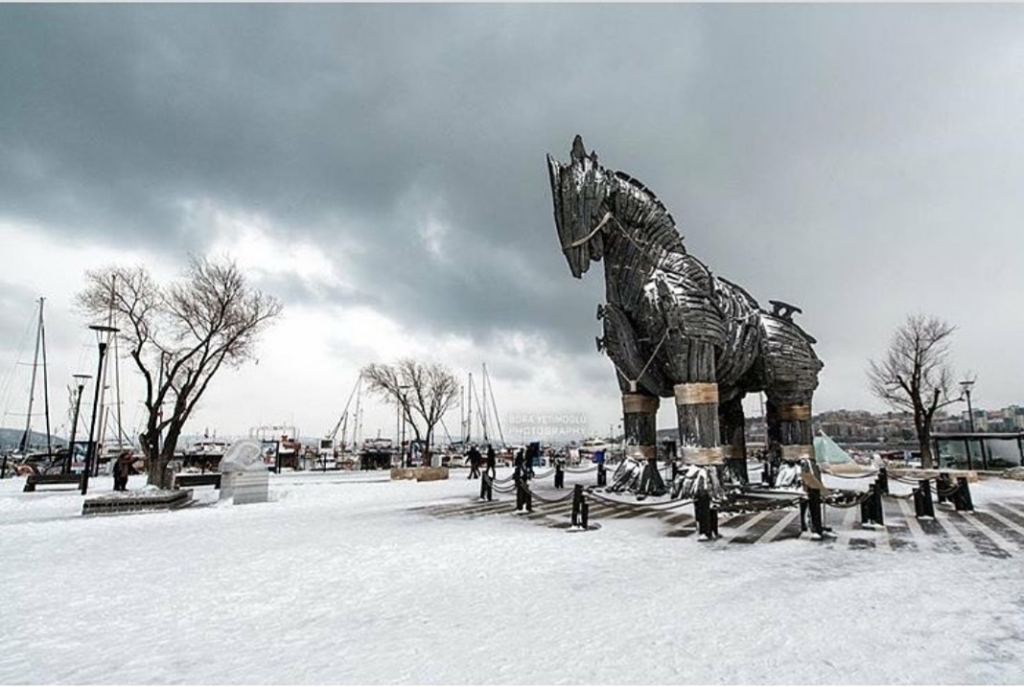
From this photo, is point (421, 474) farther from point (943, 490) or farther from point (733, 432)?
point (943, 490)

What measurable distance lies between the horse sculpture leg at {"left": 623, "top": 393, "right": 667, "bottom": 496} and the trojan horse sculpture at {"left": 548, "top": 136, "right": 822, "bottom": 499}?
0.03 m

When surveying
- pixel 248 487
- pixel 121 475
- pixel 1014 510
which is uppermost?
pixel 121 475

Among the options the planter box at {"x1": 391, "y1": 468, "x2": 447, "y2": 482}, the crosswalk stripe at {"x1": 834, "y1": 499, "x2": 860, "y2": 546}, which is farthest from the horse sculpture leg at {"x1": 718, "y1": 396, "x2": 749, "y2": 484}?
the planter box at {"x1": 391, "y1": 468, "x2": 447, "y2": 482}

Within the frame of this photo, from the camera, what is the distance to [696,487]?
11.1m

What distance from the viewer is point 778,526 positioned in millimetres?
8992

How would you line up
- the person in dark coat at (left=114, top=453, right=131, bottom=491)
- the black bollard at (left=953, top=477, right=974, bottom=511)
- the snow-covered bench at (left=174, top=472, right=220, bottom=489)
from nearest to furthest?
the black bollard at (left=953, top=477, right=974, bottom=511)
the person in dark coat at (left=114, top=453, right=131, bottom=491)
the snow-covered bench at (left=174, top=472, right=220, bottom=489)

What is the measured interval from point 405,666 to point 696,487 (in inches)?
350

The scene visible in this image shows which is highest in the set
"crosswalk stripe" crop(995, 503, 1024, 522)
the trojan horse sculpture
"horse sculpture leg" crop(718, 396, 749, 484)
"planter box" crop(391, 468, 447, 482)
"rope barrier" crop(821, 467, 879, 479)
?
the trojan horse sculpture

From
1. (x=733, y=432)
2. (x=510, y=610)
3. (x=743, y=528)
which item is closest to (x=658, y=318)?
(x=743, y=528)

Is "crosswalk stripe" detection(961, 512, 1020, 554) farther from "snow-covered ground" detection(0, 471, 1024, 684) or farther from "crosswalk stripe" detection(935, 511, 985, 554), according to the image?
"crosswalk stripe" detection(935, 511, 985, 554)

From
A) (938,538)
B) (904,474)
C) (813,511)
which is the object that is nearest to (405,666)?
(813,511)

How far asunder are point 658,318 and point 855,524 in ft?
17.3

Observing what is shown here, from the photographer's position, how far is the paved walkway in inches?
286

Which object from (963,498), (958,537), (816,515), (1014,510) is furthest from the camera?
(1014,510)
